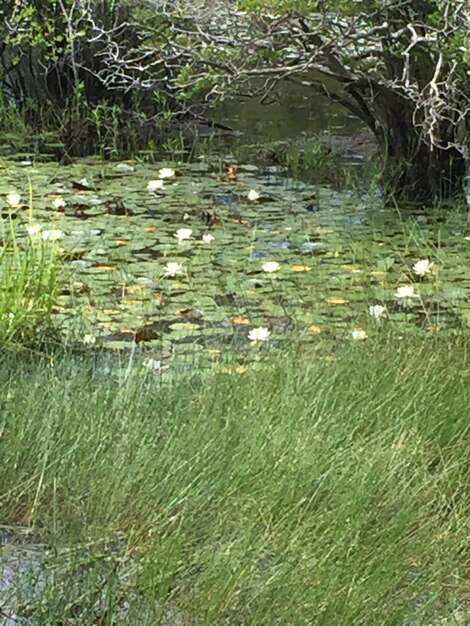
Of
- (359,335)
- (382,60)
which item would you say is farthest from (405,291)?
(382,60)

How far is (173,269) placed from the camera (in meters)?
4.55

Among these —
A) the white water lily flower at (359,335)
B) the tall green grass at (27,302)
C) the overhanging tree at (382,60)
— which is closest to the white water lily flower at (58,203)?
the overhanging tree at (382,60)

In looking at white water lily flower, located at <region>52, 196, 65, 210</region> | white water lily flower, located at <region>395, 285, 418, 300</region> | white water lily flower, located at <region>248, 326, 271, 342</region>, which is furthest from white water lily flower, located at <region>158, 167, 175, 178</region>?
white water lily flower, located at <region>248, 326, 271, 342</region>

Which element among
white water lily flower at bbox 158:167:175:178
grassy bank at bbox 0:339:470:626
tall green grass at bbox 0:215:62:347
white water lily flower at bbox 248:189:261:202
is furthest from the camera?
white water lily flower at bbox 158:167:175:178

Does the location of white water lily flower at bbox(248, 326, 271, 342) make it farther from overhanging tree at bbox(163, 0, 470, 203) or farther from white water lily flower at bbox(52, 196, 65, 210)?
white water lily flower at bbox(52, 196, 65, 210)

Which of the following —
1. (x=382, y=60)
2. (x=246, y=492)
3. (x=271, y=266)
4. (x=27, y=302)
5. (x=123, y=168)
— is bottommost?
(x=123, y=168)

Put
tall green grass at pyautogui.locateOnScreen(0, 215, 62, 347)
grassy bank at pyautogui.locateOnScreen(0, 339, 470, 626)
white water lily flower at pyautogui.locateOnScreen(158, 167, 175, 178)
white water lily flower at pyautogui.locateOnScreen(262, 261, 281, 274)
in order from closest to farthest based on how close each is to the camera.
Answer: grassy bank at pyautogui.locateOnScreen(0, 339, 470, 626) → tall green grass at pyautogui.locateOnScreen(0, 215, 62, 347) → white water lily flower at pyautogui.locateOnScreen(262, 261, 281, 274) → white water lily flower at pyautogui.locateOnScreen(158, 167, 175, 178)

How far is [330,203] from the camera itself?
613cm

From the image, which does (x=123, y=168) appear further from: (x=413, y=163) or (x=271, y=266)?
(x=271, y=266)

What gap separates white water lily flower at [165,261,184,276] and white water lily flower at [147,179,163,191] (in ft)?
4.61

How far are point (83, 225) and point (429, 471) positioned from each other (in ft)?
9.77

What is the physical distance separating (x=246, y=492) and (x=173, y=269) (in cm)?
206

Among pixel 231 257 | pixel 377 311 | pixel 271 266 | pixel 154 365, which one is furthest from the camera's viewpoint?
pixel 231 257

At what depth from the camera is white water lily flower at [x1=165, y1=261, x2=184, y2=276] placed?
4.55m
